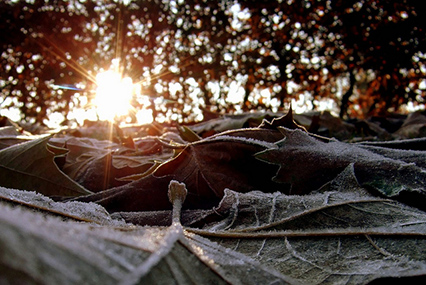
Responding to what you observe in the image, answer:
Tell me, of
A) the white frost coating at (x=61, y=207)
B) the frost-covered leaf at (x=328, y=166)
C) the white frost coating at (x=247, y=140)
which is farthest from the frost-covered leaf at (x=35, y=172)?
the frost-covered leaf at (x=328, y=166)

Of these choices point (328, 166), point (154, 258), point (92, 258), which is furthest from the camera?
point (328, 166)

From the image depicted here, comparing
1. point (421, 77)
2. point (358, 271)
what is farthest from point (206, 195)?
point (421, 77)

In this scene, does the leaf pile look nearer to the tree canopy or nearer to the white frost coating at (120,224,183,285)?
the white frost coating at (120,224,183,285)

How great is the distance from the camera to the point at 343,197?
33.2 inches

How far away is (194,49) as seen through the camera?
297 inches

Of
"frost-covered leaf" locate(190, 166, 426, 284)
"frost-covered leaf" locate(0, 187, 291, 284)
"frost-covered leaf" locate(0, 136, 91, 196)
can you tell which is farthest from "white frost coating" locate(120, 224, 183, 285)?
"frost-covered leaf" locate(0, 136, 91, 196)

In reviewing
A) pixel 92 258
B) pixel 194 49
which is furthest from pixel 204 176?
pixel 194 49

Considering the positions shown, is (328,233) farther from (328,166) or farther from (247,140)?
(247,140)

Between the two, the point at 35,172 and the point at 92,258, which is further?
the point at 35,172

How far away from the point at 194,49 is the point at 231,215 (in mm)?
7104

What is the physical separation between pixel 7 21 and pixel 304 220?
786 cm

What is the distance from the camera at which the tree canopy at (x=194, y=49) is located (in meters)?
6.62

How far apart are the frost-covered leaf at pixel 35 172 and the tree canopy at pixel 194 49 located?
559cm

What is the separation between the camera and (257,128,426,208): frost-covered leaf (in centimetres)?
91
